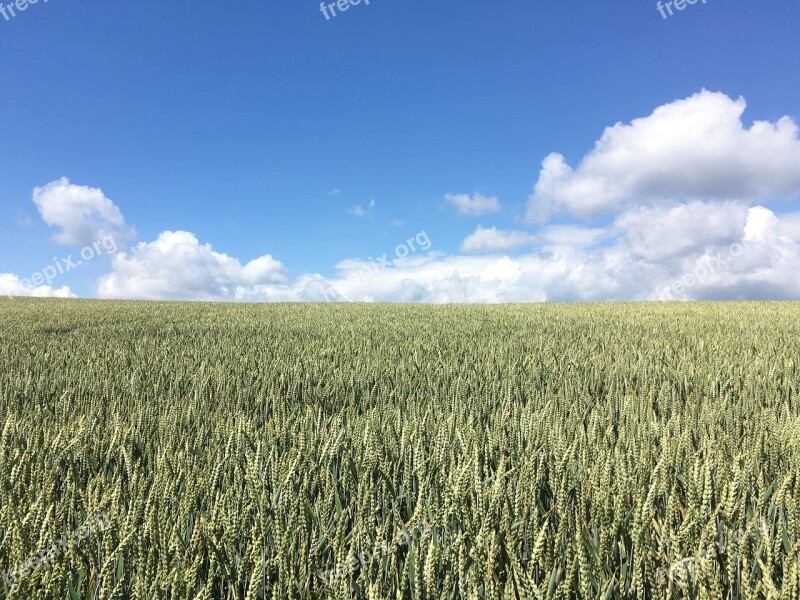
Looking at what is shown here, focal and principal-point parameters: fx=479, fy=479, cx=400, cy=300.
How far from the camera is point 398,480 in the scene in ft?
6.73

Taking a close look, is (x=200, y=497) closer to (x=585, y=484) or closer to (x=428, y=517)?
(x=428, y=517)

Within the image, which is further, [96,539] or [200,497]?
[200,497]

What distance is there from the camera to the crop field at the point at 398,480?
132cm

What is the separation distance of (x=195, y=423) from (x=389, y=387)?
1.55m

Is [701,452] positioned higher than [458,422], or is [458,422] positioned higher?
[458,422]

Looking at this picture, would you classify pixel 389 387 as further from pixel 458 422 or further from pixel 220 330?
pixel 220 330

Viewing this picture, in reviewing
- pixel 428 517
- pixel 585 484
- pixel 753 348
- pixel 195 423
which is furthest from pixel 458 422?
pixel 753 348

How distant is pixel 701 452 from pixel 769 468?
281 mm

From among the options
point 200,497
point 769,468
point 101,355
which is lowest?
point 769,468

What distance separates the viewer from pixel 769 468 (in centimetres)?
225

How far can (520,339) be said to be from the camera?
7.02 m

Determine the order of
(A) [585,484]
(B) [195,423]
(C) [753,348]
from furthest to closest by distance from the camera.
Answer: (C) [753,348] → (B) [195,423] → (A) [585,484]

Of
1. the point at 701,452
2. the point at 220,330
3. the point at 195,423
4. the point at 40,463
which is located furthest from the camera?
the point at 220,330

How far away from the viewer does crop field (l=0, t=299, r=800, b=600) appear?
51.9 inches
